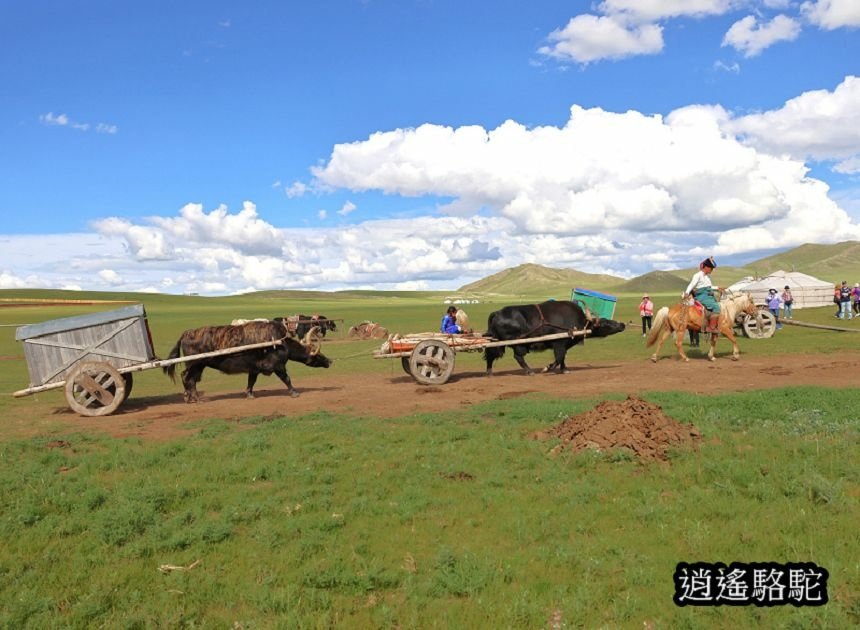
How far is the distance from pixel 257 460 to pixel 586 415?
4.98 metres

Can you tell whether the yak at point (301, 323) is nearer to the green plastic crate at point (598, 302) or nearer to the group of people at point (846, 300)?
the green plastic crate at point (598, 302)

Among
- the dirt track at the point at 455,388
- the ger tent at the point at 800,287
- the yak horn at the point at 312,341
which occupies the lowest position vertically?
the ger tent at the point at 800,287

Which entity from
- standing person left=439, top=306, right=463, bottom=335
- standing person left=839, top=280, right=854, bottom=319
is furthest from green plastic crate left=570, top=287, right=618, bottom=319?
standing person left=839, top=280, right=854, bottom=319

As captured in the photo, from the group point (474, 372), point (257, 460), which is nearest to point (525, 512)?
point (257, 460)

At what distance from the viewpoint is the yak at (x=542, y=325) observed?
16.7 metres

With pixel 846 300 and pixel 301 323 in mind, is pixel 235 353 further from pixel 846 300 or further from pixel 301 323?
pixel 846 300

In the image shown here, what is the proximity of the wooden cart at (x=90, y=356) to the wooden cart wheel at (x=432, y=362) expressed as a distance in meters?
4.92

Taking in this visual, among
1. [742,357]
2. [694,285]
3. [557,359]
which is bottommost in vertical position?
[742,357]

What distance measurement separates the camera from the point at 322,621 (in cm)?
482

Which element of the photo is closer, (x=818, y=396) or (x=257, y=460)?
(x=257, y=460)

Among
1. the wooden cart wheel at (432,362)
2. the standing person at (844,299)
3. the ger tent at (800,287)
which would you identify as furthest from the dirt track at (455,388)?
the ger tent at (800,287)

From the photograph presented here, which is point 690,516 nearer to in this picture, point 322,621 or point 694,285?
point 322,621

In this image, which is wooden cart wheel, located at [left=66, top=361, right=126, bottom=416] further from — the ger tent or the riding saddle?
the ger tent

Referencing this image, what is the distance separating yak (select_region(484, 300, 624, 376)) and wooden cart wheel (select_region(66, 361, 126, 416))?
30.6 ft
